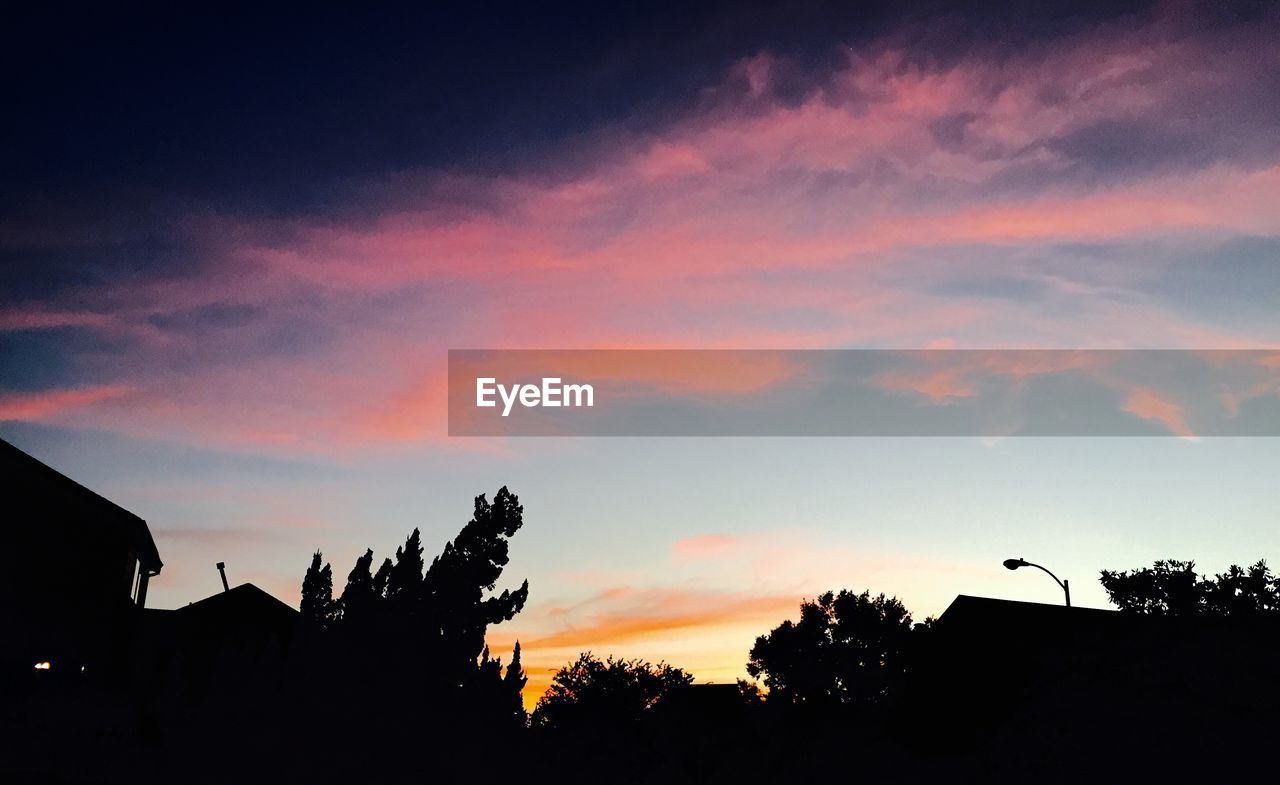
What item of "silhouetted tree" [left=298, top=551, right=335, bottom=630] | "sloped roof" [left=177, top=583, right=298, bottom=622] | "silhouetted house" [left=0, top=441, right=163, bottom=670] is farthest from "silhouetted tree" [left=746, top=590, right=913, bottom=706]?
"silhouetted tree" [left=298, top=551, right=335, bottom=630]

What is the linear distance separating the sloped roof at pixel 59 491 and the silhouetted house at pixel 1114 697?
26.7 m

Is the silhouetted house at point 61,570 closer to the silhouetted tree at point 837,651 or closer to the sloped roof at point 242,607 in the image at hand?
the sloped roof at point 242,607

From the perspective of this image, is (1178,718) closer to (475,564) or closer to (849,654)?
(475,564)

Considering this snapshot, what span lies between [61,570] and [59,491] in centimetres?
236

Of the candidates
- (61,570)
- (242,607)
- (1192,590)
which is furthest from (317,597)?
(1192,590)

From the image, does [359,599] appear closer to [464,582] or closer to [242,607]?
[464,582]

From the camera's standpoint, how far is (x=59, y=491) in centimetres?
2558

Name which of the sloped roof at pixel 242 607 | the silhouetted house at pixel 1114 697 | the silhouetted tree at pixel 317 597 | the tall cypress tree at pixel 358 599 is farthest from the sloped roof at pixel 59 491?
the silhouetted house at pixel 1114 697

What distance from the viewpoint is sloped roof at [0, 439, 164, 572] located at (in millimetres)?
24969

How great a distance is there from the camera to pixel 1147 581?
255 feet

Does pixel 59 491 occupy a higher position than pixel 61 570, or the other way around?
pixel 59 491

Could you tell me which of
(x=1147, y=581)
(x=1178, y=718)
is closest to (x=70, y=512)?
(x=1178, y=718)

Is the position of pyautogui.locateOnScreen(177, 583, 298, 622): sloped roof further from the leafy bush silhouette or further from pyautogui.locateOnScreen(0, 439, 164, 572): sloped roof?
the leafy bush silhouette

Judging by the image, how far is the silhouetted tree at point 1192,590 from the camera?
7450 centimetres
